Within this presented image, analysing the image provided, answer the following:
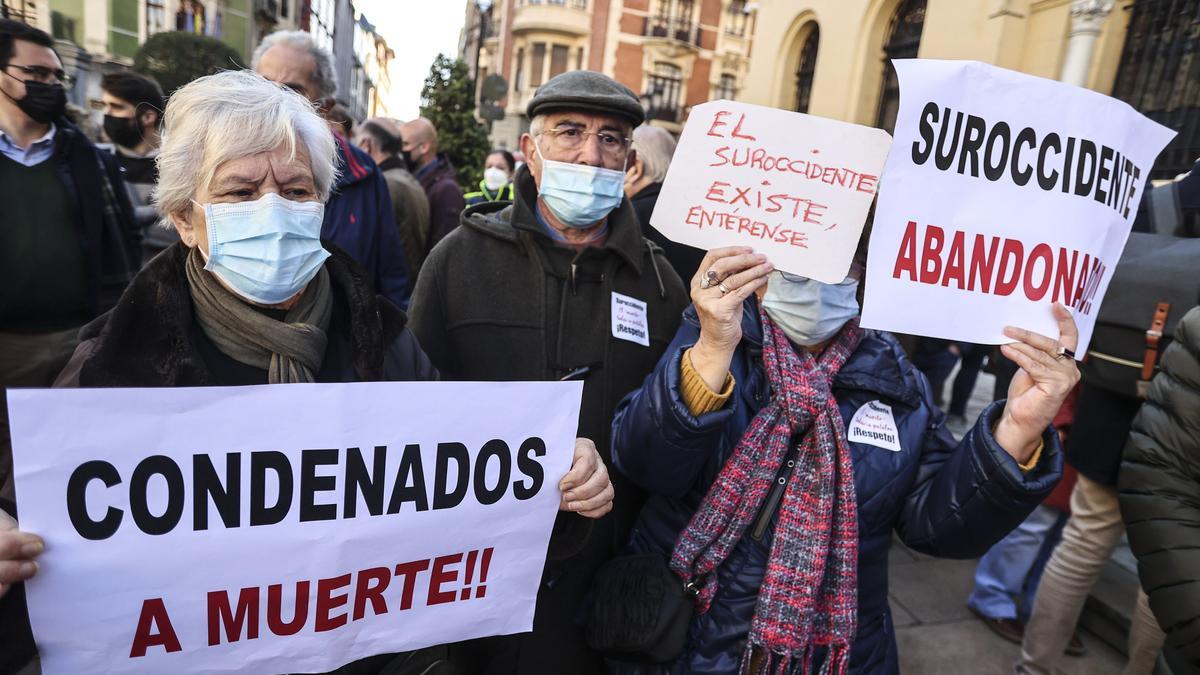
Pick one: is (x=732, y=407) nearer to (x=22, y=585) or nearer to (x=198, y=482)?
(x=198, y=482)

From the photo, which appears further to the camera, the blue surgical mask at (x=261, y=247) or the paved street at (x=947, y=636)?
the paved street at (x=947, y=636)

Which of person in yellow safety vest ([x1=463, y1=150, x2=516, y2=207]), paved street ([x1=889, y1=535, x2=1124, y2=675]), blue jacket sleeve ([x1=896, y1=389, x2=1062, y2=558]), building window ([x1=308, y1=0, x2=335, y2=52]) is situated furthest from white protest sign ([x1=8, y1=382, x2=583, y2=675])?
building window ([x1=308, y1=0, x2=335, y2=52])

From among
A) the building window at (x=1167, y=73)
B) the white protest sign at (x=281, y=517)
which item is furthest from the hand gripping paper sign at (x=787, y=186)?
the building window at (x=1167, y=73)

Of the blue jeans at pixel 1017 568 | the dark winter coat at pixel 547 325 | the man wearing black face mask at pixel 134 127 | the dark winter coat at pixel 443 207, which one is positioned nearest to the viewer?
the dark winter coat at pixel 547 325

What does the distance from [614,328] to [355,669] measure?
1.08 metres

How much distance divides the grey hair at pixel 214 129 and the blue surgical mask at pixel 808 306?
112 centimetres

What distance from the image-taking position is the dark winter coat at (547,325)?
1.94 meters

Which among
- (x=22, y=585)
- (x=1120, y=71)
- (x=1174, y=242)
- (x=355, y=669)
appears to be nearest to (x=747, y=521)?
(x=355, y=669)

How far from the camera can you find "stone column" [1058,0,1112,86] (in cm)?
677

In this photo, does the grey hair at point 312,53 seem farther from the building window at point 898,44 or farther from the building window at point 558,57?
the building window at point 558,57

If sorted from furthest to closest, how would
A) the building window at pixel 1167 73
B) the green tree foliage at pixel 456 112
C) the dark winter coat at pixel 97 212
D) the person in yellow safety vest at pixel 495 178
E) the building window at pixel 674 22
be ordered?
the building window at pixel 674 22, the green tree foliage at pixel 456 112, the person in yellow safety vest at pixel 495 178, the building window at pixel 1167 73, the dark winter coat at pixel 97 212

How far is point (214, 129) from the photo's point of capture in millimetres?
1297

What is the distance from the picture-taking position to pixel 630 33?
35.1m

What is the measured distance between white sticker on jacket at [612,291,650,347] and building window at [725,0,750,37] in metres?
38.8
